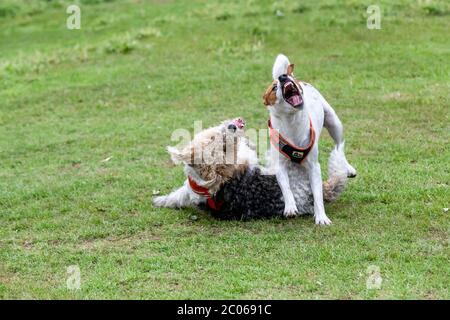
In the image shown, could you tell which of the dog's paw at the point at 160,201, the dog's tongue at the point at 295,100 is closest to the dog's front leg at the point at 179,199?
the dog's paw at the point at 160,201

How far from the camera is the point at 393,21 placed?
15.7 meters

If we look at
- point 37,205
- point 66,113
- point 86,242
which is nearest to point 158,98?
point 66,113

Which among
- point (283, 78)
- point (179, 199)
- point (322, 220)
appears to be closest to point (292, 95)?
point (283, 78)

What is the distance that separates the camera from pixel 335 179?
8273mm

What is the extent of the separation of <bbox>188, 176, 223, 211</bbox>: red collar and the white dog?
26.0 inches

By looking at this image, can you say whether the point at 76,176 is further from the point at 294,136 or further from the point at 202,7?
the point at 202,7

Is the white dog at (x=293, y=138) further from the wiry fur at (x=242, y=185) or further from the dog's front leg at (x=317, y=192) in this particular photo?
the wiry fur at (x=242, y=185)

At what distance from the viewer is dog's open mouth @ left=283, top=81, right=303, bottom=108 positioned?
7.31 m

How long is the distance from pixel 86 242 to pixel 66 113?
564 centimetres

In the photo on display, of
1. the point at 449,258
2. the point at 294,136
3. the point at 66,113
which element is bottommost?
the point at 66,113

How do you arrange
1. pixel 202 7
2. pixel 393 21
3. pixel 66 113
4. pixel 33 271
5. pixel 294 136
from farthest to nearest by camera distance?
1. pixel 202 7
2. pixel 393 21
3. pixel 66 113
4. pixel 294 136
5. pixel 33 271

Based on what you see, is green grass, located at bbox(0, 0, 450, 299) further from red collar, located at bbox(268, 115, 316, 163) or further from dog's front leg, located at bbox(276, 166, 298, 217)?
red collar, located at bbox(268, 115, 316, 163)

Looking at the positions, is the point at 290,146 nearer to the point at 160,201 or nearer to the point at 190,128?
the point at 160,201

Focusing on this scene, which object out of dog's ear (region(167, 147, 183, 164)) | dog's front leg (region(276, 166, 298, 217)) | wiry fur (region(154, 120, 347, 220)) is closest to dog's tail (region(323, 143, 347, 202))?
wiry fur (region(154, 120, 347, 220))
